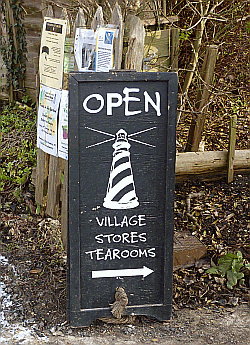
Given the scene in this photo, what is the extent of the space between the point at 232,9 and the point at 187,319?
12.9ft

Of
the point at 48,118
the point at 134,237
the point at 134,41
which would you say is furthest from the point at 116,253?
the point at 48,118

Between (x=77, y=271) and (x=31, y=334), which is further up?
(x=77, y=271)

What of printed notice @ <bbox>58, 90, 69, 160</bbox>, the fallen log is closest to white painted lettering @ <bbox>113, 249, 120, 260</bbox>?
printed notice @ <bbox>58, 90, 69, 160</bbox>

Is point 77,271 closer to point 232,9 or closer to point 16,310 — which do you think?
point 16,310

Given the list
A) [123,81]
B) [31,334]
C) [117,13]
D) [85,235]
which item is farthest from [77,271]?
[117,13]

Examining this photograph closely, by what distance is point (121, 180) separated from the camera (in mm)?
3109

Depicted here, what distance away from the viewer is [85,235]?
317cm

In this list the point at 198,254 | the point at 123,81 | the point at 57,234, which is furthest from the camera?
the point at 57,234

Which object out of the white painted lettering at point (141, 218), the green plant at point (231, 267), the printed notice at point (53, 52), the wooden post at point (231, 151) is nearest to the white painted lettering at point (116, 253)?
the white painted lettering at point (141, 218)

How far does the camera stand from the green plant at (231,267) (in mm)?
3814

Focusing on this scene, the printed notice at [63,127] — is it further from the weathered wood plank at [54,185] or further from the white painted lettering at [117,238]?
the white painted lettering at [117,238]

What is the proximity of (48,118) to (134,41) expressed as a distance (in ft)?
3.87

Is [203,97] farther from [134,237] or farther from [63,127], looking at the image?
[134,237]

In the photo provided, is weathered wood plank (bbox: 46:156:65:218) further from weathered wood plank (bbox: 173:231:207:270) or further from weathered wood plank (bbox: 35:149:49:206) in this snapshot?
weathered wood plank (bbox: 173:231:207:270)
